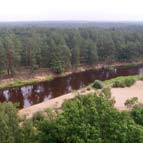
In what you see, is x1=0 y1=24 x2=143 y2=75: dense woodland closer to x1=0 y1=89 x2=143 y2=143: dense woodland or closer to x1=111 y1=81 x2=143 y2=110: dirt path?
x1=111 y1=81 x2=143 y2=110: dirt path

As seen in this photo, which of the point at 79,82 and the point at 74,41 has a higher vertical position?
the point at 74,41

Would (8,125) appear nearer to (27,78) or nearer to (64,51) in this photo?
(27,78)

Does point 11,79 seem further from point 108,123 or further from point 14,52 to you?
point 108,123

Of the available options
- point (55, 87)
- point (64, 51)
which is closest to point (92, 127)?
point (55, 87)

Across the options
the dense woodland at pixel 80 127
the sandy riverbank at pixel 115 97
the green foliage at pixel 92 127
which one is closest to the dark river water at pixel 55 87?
the sandy riverbank at pixel 115 97

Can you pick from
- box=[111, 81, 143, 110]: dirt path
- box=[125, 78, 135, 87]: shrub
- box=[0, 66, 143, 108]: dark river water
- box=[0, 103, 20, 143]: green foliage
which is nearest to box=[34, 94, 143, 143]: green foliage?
box=[0, 103, 20, 143]: green foliage

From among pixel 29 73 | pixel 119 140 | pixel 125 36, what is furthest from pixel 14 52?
pixel 119 140

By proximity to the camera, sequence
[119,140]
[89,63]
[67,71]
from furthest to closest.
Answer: [89,63] < [67,71] < [119,140]
